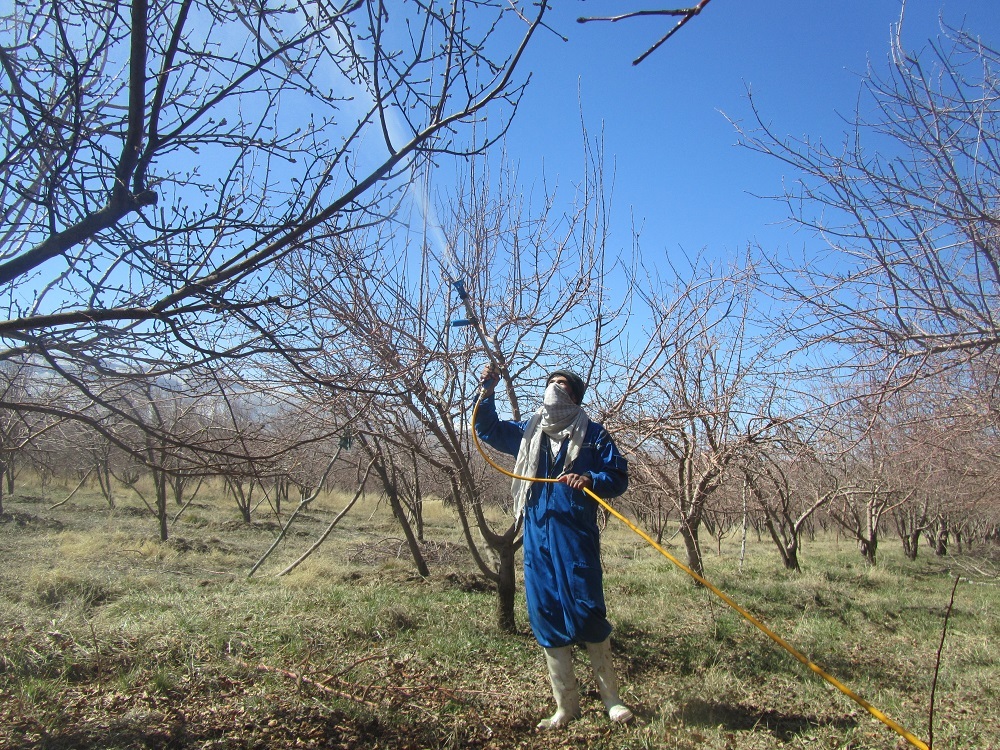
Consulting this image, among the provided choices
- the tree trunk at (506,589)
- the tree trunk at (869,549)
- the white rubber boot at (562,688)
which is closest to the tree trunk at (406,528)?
the tree trunk at (506,589)

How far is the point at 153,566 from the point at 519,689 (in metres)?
6.90

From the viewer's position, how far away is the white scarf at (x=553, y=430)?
360cm

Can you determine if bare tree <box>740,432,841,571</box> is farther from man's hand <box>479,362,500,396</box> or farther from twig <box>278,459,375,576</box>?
twig <box>278,459,375,576</box>

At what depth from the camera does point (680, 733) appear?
3264 mm

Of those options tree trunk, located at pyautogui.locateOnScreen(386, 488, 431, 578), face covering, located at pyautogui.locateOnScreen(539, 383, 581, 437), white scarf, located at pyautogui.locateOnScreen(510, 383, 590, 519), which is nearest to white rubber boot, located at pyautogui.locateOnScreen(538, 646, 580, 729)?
white scarf, located at pyautogui.locateOnScreen(510, 383, 590, 519)

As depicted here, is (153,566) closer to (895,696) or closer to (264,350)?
(264,350)

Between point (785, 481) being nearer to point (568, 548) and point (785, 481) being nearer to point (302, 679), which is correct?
point (568, 548)

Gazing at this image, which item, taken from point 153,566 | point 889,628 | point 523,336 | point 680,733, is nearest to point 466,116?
point 523,336

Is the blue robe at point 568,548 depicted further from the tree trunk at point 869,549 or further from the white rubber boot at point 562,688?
the tree trunk at point 869,549

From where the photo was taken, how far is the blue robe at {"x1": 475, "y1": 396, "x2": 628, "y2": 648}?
3.27 meters

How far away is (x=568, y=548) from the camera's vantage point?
3.37 m

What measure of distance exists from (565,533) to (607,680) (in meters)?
0.80

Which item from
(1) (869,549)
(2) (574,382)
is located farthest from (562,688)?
(1) (869,549)

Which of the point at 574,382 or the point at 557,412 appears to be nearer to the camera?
the point at 557,412
